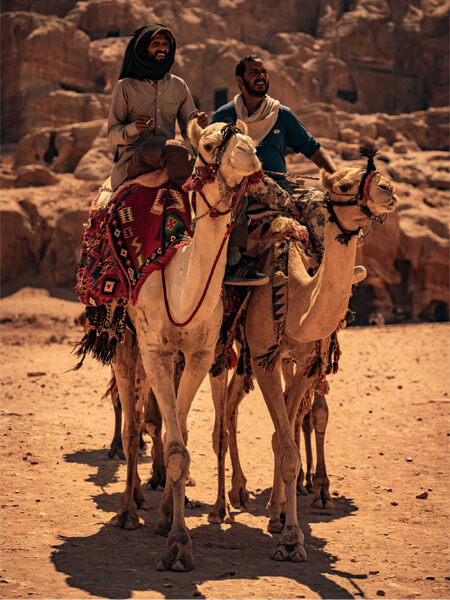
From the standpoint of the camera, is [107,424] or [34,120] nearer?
[107,424]

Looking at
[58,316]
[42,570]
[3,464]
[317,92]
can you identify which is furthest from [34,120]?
[42,570]

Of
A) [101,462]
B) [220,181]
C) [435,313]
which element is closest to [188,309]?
[220,181]

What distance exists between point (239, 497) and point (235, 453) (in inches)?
15.0

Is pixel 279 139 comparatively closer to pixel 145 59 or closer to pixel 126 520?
pixel 145 59

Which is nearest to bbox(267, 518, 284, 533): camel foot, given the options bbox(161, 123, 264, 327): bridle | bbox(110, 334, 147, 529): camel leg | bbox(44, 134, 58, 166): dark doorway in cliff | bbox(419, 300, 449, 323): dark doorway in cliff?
bbox(110, 334, 147, 529): camel leg

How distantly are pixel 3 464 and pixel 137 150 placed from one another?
3.18 metres

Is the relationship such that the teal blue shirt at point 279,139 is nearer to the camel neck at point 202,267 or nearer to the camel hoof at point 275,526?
the camel neck at point 202,267

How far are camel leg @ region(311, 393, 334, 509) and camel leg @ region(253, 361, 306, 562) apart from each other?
1.10 m

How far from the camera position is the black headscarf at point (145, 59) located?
622 cm

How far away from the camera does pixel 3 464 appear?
718 centimetres

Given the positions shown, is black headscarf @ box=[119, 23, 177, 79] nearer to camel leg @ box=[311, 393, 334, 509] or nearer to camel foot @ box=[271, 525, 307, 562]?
camel leg @ box=[311, 393, 334, 509]

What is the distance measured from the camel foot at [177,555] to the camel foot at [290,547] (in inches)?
25.5

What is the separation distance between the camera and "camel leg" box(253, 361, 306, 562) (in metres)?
5.29

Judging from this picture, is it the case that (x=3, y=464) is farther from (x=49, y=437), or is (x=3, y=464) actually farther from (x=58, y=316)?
(x=58, y=316)
